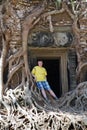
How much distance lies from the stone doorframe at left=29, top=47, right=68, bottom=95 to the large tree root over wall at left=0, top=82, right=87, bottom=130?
1.65 ft

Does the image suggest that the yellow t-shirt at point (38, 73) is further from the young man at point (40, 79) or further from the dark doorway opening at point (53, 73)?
the dark doorway opening at point (53, 73)

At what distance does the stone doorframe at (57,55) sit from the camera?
7723 mm

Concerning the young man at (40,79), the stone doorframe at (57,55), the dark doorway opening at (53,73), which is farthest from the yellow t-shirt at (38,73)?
the dark doorway opening at (53,73)

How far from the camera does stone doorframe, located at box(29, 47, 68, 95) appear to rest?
772cm

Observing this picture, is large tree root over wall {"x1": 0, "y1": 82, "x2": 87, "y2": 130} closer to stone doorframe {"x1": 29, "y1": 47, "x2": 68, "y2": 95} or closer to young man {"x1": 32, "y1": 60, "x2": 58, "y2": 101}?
young man {"x1": 32, "y1": 60, "x2": 58, "y2": 101}

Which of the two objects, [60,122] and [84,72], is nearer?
[60,122]

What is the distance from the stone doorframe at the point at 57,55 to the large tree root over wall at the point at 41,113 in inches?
19.8

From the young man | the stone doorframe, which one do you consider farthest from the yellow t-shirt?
the stone doorframe

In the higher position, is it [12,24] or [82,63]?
[12,24]

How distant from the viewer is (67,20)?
7773mm

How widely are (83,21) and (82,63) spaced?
0.79 metres

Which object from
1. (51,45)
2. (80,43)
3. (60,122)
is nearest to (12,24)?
(51,45)

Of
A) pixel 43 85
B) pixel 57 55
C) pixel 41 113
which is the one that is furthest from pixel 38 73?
pixel 41 113

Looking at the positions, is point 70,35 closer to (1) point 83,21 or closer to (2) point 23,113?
(1) point 83,21
